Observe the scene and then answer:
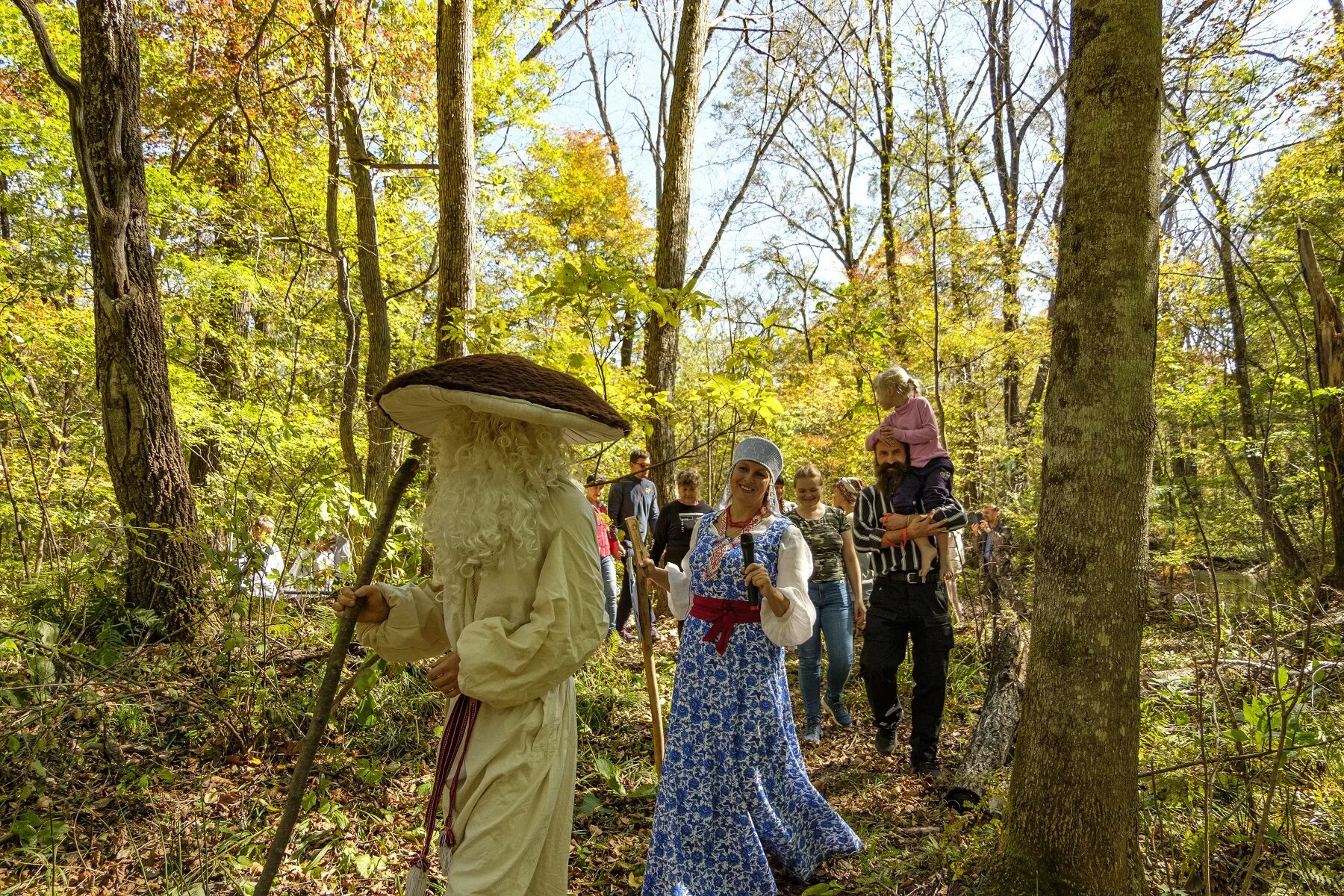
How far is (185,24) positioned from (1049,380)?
11371mm

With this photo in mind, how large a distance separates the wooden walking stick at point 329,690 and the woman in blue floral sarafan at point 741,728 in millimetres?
1565

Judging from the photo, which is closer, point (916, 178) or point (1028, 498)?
point (1028, 498)

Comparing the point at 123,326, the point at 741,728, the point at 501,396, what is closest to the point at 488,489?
the point at 501,396

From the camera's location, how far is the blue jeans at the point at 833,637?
4.95 meters

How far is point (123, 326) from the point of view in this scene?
175 inches

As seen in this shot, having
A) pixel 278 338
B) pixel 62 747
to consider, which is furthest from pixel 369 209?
pixel 62 747

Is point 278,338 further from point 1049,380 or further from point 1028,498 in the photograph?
point 1028,498

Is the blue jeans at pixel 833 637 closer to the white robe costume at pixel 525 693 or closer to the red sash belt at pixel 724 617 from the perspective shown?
the red sash belt at pixel 724 617

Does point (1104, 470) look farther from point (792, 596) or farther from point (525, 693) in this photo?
point (525, 693)

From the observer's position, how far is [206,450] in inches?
293

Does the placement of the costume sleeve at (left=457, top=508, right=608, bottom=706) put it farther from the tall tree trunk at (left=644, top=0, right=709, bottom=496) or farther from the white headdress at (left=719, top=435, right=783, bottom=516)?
the tall tree trunk at (left=644, top=0, right=709, bottom=496)

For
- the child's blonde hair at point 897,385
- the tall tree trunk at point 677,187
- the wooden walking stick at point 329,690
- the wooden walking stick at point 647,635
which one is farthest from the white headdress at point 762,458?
the tall tree trunk at point 677,187

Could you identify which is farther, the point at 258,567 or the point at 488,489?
the point at 258,567

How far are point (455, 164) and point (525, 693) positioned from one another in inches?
190
